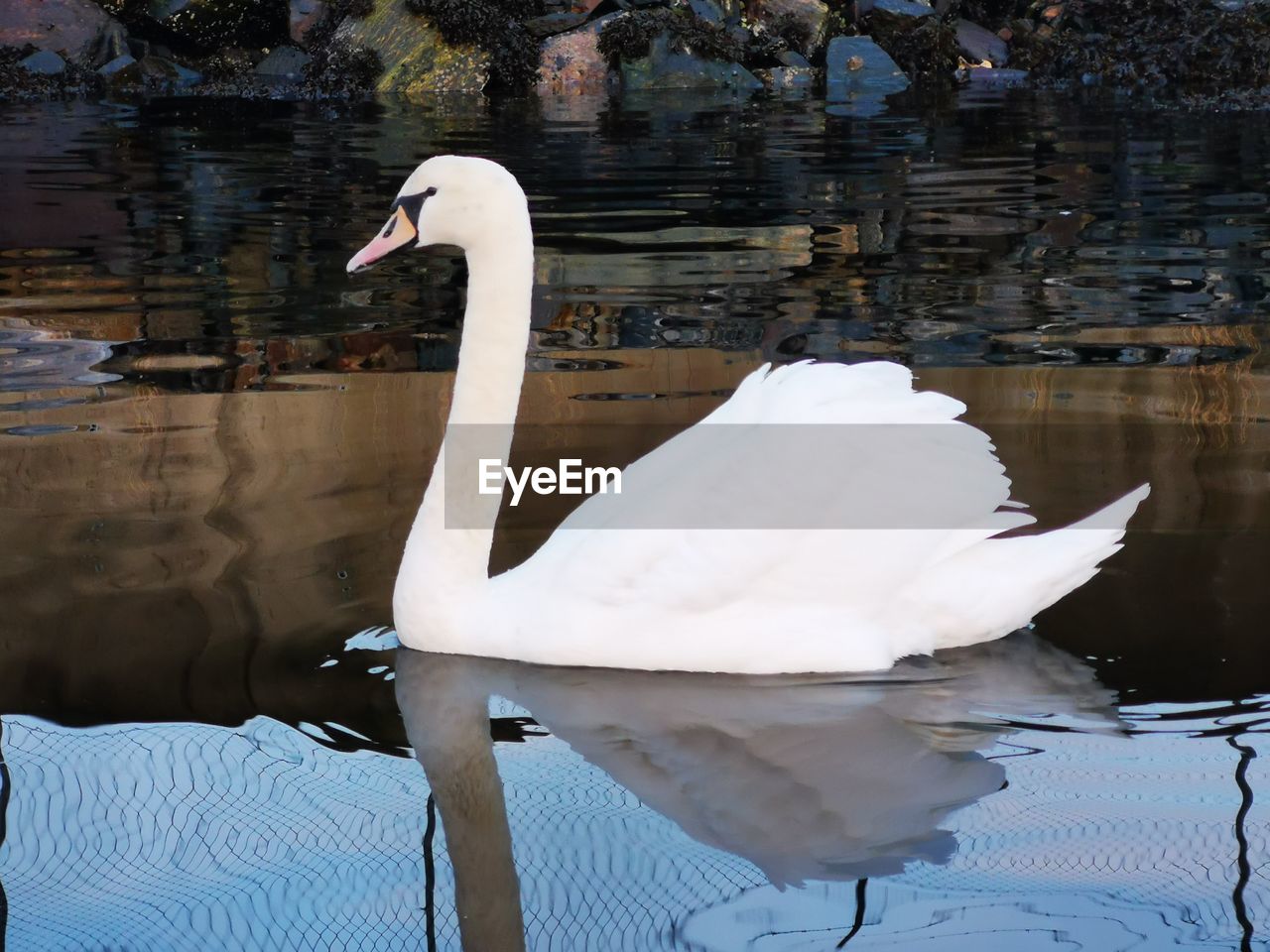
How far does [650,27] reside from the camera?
78.8 ft

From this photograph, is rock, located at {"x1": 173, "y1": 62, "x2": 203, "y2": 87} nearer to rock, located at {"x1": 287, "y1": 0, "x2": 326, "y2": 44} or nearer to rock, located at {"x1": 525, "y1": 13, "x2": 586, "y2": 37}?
rock, located at {"x1": 287, "y1": 0, "x2": 326, "y2": 44}

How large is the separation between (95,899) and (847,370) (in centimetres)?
213

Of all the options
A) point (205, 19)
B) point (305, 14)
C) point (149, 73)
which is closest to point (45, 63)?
point (149, 73)

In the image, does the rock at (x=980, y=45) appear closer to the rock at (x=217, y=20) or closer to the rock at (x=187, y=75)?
the rock at (x=217, y=20)

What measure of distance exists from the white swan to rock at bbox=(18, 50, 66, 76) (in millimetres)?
21444

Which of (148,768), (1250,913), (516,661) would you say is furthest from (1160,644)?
(148,768)

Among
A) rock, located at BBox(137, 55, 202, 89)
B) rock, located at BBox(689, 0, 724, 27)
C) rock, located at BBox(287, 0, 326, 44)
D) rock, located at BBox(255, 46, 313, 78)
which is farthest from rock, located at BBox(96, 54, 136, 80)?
rock, located at BBox(689, 0, 724, 27)

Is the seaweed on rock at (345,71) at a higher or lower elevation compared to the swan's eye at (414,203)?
higher

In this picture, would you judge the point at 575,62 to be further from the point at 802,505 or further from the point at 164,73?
the point at 802,505

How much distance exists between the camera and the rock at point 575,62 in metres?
24.5

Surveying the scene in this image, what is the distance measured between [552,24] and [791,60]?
3420mm

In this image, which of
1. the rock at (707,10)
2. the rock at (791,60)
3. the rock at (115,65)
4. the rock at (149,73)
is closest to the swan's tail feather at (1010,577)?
the rock at (791,60)

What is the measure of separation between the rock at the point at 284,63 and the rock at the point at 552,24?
335cm

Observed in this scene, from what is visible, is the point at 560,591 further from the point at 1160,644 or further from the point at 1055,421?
the point at 1055,421
